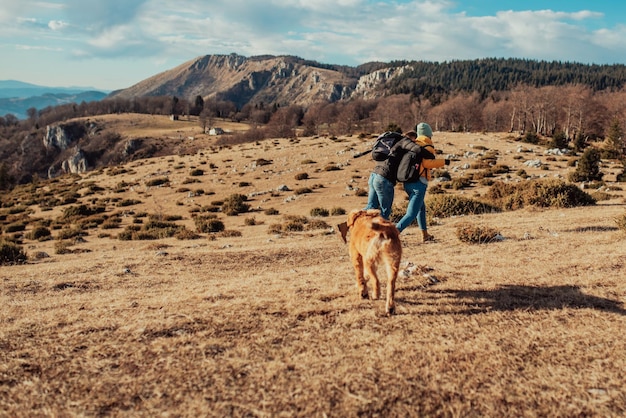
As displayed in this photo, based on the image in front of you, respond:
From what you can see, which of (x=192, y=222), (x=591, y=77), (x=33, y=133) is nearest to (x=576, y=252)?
(x=192, y=222)

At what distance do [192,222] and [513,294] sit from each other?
20080mm

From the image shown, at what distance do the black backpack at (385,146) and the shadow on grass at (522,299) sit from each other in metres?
2.51

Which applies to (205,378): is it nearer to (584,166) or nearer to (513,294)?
(513,294)

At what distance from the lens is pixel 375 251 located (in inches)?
187

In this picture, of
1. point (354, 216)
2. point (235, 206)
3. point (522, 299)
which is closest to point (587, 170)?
point (235, 206)

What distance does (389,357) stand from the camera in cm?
387

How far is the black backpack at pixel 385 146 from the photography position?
23.3 ft

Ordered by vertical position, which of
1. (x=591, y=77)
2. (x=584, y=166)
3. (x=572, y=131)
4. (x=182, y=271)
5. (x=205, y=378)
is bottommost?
(x=182, y=271)

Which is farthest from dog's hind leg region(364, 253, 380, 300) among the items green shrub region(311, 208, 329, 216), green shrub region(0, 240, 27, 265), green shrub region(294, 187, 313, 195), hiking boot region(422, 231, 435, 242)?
green shrub region(294, 187, 313, 195)

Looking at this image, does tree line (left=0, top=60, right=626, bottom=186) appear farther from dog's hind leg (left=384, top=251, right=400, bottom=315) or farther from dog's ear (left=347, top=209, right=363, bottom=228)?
dog's hind leg (left=384, top=251, right=400, bottom=315)

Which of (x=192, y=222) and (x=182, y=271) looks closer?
(x=182, y=271)

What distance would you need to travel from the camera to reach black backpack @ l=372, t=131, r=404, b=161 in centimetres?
711

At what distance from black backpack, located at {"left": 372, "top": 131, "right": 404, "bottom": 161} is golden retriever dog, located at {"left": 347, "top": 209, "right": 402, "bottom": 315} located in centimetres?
198

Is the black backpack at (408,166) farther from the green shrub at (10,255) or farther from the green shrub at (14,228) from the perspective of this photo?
the green shrub at (14,228)
